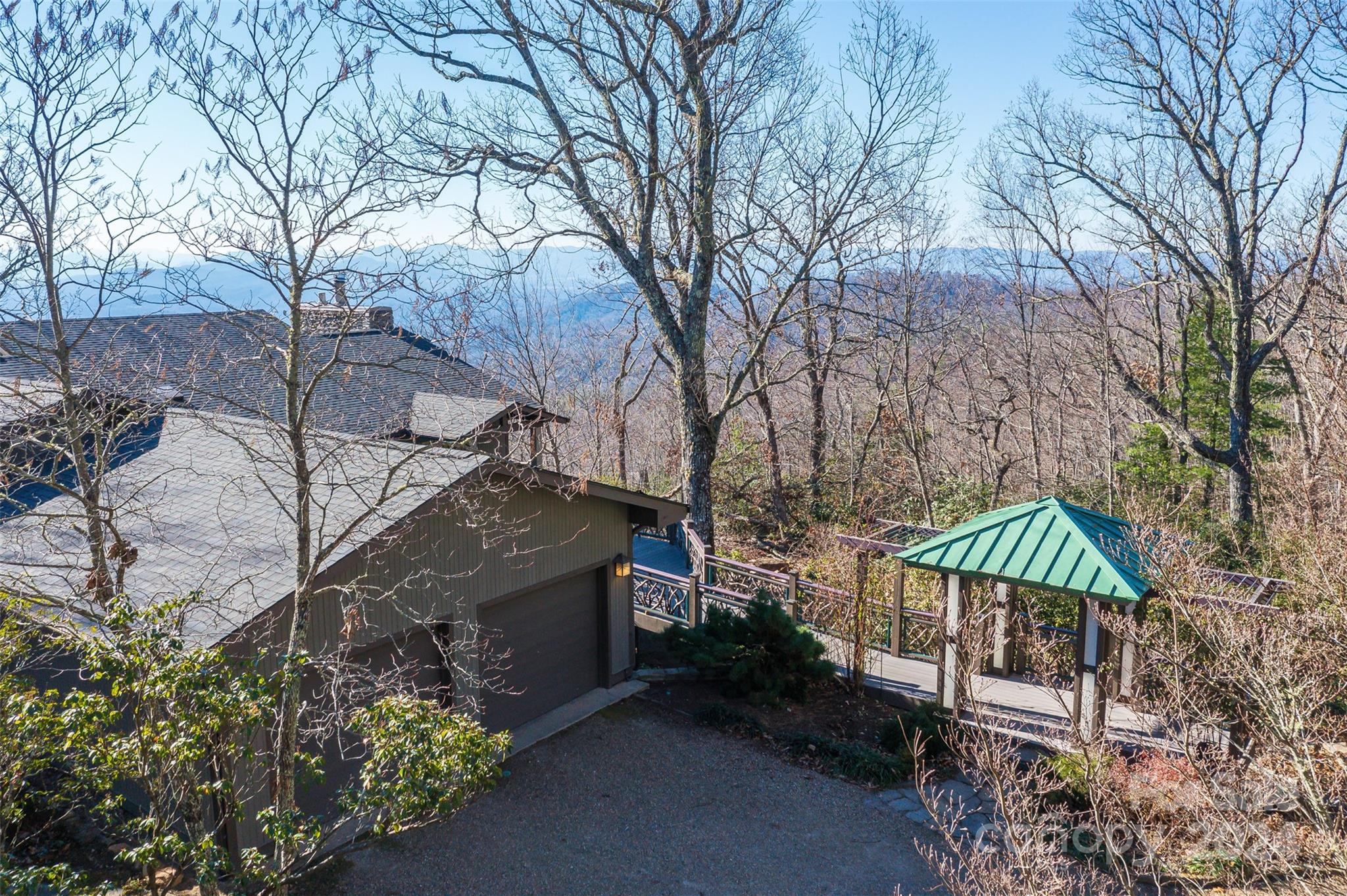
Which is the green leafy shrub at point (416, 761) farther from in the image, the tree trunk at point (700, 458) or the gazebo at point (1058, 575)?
the tree trunk at point (700, 458)

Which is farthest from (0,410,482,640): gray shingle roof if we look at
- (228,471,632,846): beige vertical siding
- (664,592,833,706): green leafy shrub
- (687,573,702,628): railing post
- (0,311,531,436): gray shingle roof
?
(687,573,702,628): railing post

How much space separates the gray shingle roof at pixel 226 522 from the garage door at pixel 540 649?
2329mm

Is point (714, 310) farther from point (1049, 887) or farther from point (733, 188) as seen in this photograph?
point (1049, 887)

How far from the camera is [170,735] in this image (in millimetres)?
5887

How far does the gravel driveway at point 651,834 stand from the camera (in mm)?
8461

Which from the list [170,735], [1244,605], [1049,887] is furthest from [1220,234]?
[170,735]

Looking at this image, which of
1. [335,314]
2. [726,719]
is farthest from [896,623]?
[335,314]

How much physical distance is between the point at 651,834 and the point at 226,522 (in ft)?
18.8

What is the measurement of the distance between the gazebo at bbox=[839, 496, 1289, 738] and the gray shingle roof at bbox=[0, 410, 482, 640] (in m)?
6.22

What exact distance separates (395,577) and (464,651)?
131 cm

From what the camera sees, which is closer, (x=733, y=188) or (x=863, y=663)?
(x=863, y=663)

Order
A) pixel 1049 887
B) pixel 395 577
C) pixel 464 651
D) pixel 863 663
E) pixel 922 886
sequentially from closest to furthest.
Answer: pixel 1049 887 → pixel 922 886 → pixel 395 577 → pixel 464 651 → pixel 863 663

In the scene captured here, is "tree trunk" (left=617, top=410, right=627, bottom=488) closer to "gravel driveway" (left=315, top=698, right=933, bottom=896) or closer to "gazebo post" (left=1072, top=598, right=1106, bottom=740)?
"gravel driveway" (left=315, top=698, right=933, bottom=896)

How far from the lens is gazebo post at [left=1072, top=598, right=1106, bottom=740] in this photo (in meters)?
10.2
